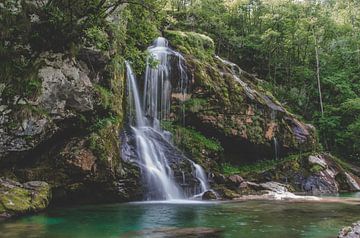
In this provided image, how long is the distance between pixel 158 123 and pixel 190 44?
666cm

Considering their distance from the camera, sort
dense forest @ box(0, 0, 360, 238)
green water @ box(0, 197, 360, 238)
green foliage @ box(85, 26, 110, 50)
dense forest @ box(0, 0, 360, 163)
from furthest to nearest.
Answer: dense forest @ box(0, 0, 360, 163)
green foliage @ box(85, 26, 110, 50)
dense forest @ box(0, 0, 360, 238)
green water @ box(0, 197, 360, 238)

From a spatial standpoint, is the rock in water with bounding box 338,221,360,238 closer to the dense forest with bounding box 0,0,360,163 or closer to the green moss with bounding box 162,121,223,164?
the green moss with bounding box 162,121,223,164

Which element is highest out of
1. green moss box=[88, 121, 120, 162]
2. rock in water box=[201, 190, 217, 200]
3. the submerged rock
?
green moss box=[88, 121, 120, 162]

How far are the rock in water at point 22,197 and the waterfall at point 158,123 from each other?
427 cm

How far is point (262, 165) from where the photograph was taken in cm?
2136

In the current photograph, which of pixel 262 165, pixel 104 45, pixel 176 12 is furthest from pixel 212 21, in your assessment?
pixel 104 45

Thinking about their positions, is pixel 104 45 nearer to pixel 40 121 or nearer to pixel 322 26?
pixel 40 121

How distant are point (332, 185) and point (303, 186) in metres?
1.67

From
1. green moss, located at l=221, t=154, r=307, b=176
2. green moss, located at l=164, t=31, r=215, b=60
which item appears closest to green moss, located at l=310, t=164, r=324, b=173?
green moss, located at l=221, t=154, r=307, b=176

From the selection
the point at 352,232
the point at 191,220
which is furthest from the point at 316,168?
the point at 352,232

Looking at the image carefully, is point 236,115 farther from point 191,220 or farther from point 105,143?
point 191,220

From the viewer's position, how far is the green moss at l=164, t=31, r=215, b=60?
2264 cm

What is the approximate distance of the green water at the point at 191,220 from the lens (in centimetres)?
818

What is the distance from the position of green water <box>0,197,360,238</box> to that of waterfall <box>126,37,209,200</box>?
2.01 meters
